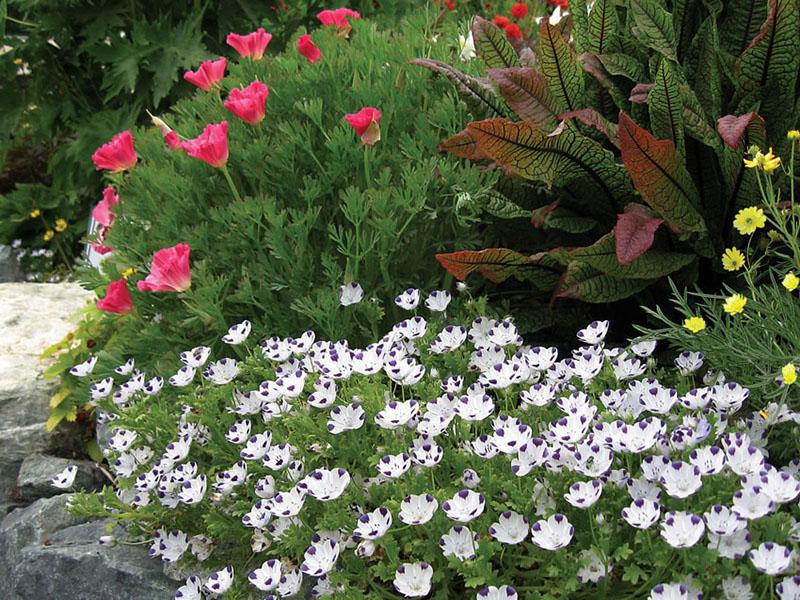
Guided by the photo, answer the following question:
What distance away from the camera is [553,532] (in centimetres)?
162

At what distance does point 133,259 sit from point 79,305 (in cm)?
127

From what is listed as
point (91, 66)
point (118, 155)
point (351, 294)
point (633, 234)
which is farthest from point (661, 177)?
point (91, 66)

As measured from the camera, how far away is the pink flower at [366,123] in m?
2.46

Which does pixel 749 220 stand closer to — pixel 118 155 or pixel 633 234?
pixel 633 234

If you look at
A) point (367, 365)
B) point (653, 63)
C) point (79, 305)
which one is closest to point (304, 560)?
point (367, 365)

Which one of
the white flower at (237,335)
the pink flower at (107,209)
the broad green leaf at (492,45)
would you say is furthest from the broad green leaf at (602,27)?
the pink flower at (107,209)

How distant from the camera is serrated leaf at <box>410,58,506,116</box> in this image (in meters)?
2.72

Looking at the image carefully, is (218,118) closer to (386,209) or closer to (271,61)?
(271,61)

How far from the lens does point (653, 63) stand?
104 inches

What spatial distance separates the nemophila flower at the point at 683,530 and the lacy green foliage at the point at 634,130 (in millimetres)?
848

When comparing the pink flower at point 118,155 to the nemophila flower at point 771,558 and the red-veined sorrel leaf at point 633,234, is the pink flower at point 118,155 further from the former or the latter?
the nemophila flower at point 771,558

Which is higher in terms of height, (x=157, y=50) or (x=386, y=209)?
(x=386, y=209)

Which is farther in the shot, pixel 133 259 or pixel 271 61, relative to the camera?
pixel 271 61

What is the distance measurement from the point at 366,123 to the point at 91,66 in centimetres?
299
